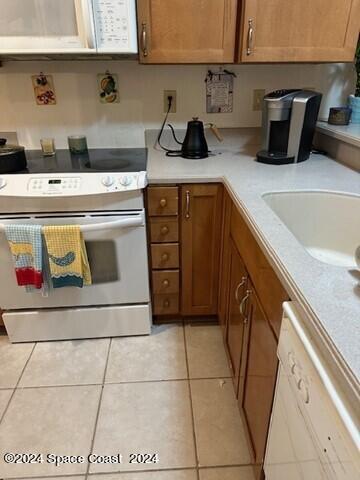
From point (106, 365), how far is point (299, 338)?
1260 millimetres

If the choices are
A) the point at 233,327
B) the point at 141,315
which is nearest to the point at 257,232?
the point at 233,327

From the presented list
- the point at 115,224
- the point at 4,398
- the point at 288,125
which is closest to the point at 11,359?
the point at 4,398

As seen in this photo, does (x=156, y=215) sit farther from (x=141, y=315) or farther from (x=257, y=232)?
(x=257, y=232)

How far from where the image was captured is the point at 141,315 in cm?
180

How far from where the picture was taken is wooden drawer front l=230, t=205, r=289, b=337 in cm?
85

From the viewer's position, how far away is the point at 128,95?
194 cm

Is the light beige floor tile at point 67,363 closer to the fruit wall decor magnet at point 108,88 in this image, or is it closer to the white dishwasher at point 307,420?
the white dishwasher at point 307,420

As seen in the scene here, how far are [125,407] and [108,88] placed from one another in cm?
162

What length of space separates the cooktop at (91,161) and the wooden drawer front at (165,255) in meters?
0.39

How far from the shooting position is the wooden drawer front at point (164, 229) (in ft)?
5.35

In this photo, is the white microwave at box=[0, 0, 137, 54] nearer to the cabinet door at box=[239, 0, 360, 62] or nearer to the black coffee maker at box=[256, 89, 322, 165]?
the cabinet door at box=[239, 0, 360, 62]

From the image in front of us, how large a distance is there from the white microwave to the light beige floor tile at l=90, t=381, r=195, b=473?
1489 mm

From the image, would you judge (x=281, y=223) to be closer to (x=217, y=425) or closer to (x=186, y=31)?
(x=217, y=425)

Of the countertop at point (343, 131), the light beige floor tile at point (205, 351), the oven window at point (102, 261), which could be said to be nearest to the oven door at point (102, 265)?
the oven window at point (102, 261)
